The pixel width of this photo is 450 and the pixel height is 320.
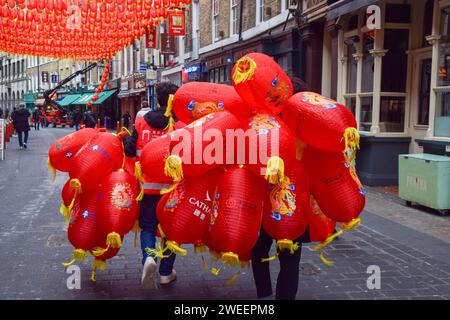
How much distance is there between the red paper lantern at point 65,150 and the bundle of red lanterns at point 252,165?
93cm

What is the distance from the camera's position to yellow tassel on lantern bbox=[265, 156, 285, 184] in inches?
117

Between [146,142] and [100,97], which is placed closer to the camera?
[146,142]

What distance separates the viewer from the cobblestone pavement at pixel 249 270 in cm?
439

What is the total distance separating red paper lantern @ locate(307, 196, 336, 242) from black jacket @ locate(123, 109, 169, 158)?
4.92 feet

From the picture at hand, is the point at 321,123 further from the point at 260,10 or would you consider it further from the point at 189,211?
the point at 260,10

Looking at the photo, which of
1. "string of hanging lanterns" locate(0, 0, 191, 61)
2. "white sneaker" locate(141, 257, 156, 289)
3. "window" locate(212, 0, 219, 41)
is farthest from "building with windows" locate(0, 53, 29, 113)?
"white sneaker" locate(141, 257, 156, 289)

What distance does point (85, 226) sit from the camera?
13.9 feet

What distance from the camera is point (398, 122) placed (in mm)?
10742

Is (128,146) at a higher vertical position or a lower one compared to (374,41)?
lower

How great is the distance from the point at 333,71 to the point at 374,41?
202 cm

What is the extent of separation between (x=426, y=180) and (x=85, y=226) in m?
5.68


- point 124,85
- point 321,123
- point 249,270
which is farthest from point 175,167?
point 124,85

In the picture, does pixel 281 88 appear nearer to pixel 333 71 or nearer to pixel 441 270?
pixel 441 270

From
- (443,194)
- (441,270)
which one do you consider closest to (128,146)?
(441,270)
